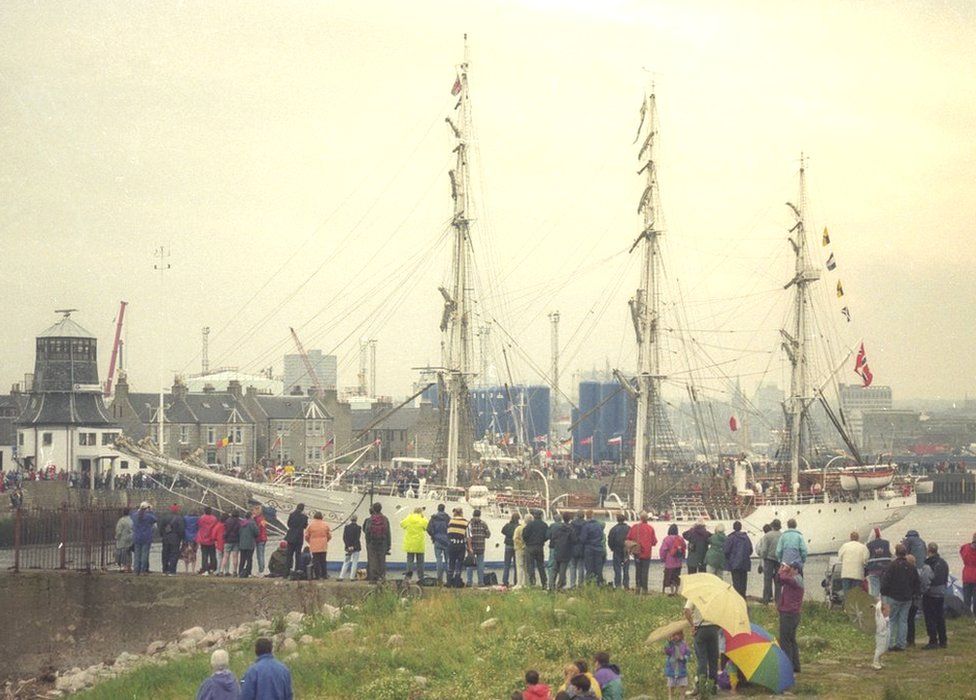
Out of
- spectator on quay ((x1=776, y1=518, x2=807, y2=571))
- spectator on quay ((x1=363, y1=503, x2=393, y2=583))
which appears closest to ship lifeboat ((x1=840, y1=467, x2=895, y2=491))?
spectator on quay ((x1=363, y1=503, x2=393, y2=583))

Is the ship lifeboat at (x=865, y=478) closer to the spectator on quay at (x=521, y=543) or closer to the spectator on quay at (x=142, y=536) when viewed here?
the spectator on quay at (x=521, y=543)

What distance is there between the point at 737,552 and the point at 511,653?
226 inches

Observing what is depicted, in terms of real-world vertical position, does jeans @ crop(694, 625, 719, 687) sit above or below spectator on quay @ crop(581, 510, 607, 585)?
below

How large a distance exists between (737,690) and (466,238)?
44.1 meters

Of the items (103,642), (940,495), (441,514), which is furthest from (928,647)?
(940,495)

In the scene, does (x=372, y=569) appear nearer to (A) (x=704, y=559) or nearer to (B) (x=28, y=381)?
(A) (x=704, y=559)

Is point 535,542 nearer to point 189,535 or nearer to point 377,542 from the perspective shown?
point 377,542

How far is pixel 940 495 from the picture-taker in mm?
134750

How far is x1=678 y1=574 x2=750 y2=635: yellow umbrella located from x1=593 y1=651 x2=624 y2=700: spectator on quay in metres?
1.78

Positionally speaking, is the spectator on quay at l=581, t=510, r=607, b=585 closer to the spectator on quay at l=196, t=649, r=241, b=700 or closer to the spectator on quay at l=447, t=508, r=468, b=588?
the spectator on quay at l=447, t=508, r=468, b=588

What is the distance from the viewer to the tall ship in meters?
61.9

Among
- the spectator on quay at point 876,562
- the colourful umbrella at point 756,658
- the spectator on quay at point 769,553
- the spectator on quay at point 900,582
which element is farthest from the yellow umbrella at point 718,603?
the spectator on quay at point 876,562

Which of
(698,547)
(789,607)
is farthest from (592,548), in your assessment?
(789,607)

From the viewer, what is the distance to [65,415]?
84875 millimetres
